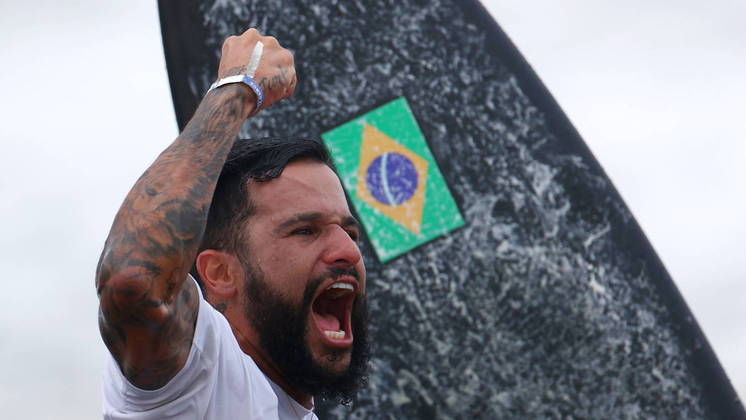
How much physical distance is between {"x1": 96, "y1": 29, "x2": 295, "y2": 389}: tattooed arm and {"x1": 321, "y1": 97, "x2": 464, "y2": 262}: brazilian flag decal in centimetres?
247

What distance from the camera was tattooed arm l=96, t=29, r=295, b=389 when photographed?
1095 millimetres

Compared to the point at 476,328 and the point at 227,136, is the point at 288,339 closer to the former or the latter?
the point at 227,136

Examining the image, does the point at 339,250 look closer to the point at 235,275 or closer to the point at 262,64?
the point at 235,275

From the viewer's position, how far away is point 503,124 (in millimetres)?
3840

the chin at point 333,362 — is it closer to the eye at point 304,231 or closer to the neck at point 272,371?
the neck at point 272,371

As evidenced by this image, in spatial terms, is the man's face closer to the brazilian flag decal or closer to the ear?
the ear

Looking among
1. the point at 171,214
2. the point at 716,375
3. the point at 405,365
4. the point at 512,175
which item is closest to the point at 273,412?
the point at 171,214

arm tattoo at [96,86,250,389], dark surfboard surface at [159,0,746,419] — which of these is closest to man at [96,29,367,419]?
arm tattoo at [96,86,250,389]

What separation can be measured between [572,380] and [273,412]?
2.43 m

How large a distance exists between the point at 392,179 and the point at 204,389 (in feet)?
8.56

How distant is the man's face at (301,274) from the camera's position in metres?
1.56

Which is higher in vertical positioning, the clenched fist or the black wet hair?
the clenched fist

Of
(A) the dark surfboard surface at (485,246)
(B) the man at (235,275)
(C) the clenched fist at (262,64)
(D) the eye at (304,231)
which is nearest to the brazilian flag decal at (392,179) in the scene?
(A) the dark surfboard surface at (485,246)

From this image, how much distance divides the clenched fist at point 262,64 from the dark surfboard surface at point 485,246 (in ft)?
7.52
